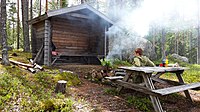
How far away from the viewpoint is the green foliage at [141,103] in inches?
171

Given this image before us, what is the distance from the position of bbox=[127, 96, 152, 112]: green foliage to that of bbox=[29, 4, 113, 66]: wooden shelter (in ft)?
18.1

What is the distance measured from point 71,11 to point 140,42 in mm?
8370

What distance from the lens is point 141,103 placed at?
15.0ft

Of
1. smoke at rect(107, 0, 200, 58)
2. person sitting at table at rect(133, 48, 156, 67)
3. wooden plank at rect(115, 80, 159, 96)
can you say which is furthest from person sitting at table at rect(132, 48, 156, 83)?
smoke at rect(107, 0, 200, 58)

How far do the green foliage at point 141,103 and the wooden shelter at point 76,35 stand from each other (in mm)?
5511

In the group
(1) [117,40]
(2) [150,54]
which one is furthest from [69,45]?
(2) [150,54]

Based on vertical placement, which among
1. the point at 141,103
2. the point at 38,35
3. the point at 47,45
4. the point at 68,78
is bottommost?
the point at 141,103

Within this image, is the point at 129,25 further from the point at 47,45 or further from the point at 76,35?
the point at 47,45

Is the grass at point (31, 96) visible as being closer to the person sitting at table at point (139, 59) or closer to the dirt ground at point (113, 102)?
the dirt ground at point (113, 102)

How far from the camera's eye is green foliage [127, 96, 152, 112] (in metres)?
4.34

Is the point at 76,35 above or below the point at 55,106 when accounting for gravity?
above

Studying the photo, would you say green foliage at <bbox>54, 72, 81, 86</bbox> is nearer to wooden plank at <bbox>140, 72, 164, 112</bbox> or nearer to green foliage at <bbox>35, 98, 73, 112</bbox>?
green foliage at <bbox>35, 98, 73, 112</bbox>

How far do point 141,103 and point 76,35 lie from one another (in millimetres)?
7292

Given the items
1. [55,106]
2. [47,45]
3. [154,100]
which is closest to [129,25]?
[47,45]
